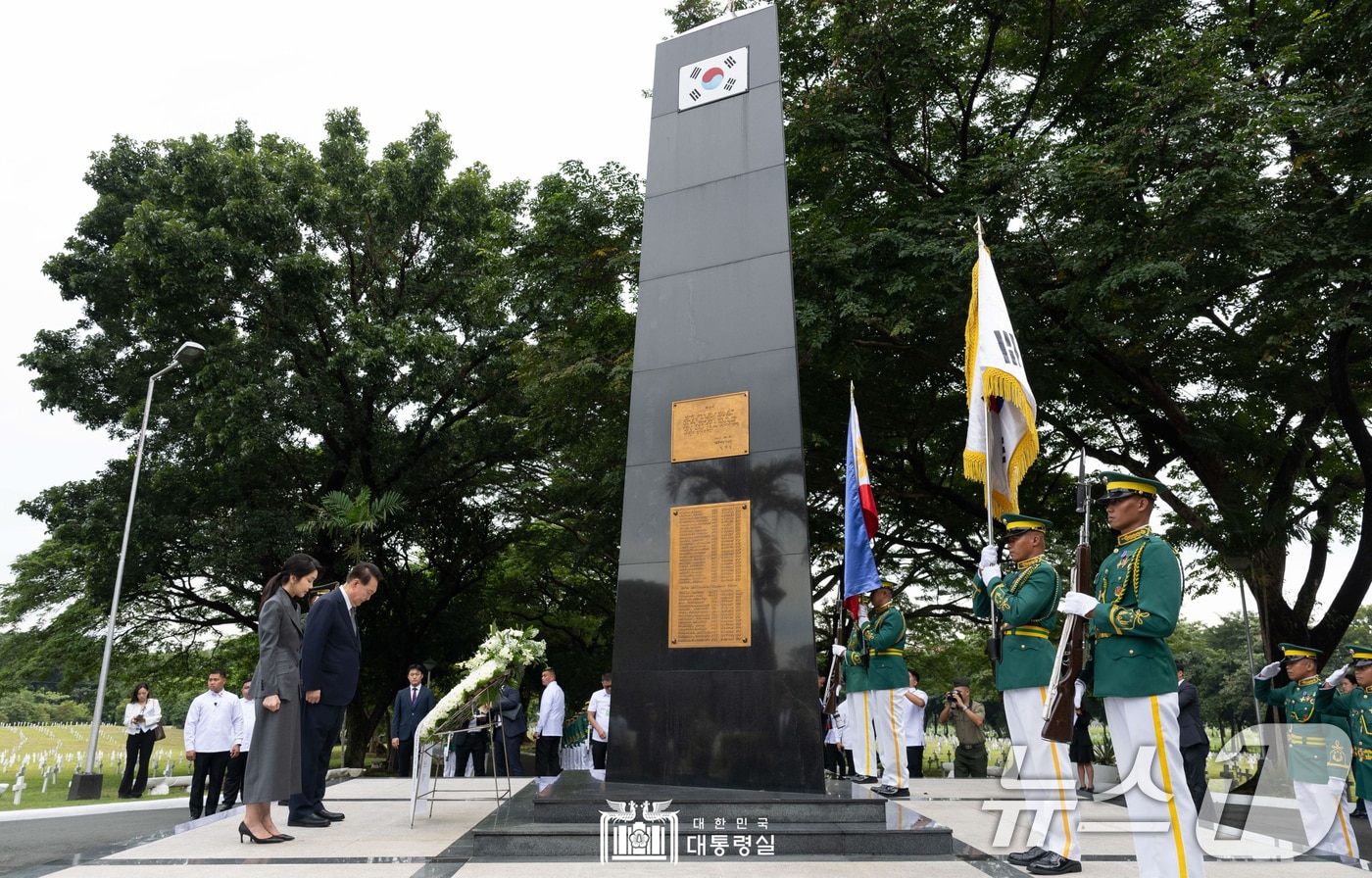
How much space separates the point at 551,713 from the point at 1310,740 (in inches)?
318

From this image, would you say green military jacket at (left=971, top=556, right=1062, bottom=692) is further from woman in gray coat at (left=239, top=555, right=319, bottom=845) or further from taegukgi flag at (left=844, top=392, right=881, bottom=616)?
woman in gray coat at (left=239, top=555, right=319, bottom=845)

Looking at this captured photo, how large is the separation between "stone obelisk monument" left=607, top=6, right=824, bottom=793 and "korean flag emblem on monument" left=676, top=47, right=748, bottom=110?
16mm

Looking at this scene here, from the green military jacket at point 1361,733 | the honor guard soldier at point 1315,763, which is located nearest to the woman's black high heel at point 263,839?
the honor guard soldier at point 1315,763

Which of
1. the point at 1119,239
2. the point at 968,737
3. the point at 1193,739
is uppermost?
the point at 1119,239

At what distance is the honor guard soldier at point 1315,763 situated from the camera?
561cm

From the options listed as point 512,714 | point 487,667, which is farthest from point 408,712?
point 487,667

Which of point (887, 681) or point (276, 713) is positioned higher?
point (887, 681)

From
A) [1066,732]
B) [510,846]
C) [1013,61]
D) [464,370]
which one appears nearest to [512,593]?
[464,370]

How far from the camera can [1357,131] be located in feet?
28.6

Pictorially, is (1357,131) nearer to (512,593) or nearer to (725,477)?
(725,477)

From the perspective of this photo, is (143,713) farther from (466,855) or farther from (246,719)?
(466,855)

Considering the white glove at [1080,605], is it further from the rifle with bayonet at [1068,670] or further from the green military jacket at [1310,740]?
the green military jacket at [1310,740]

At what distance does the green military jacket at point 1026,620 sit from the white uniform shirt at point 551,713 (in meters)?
7.38

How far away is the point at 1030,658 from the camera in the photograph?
4.71 meters
